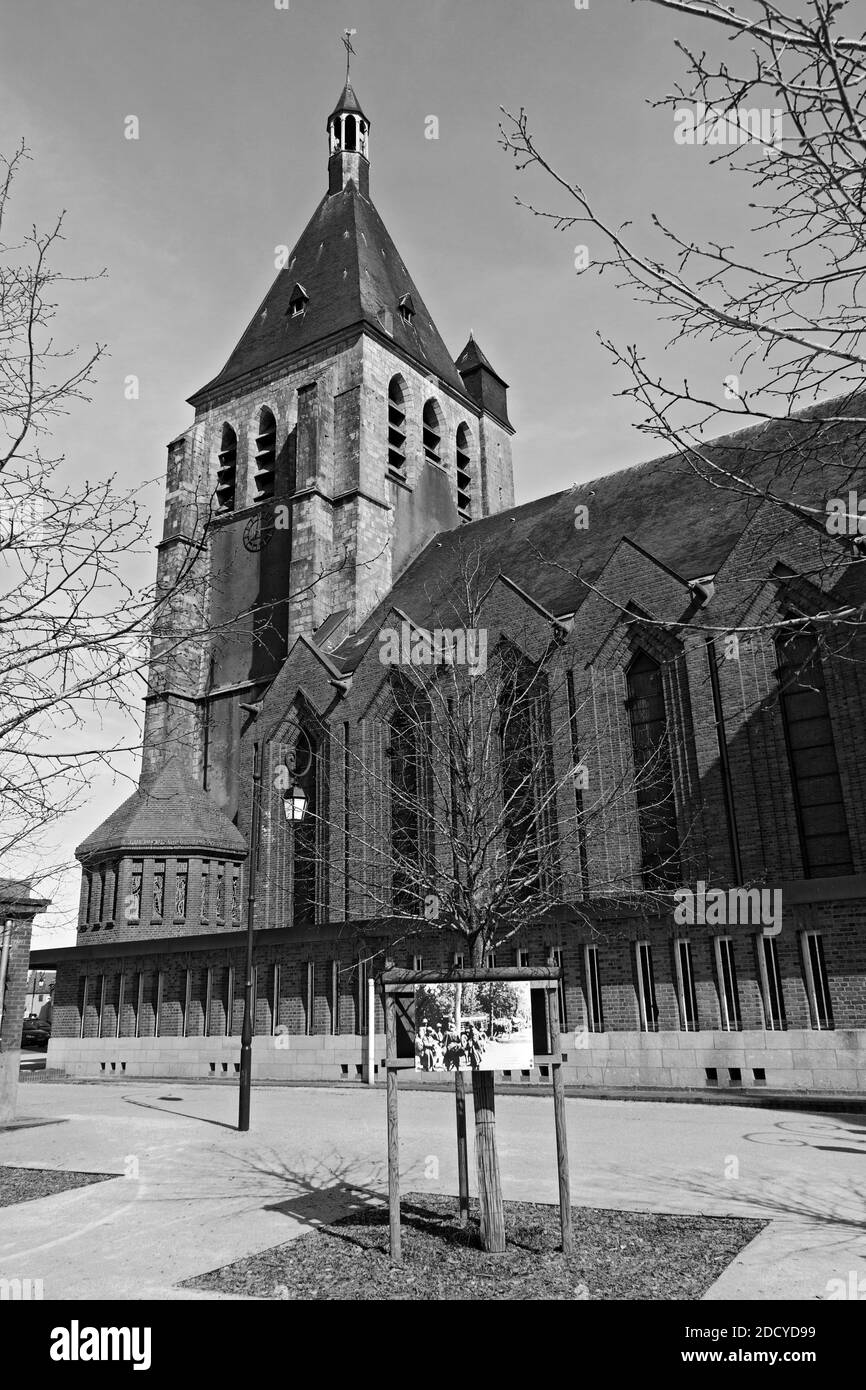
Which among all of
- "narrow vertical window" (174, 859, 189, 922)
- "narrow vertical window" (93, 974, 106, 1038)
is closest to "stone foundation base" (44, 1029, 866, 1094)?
"narrow vertical window" (93, 974, 106, 1038)

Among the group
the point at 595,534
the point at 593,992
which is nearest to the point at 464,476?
the point at 595,534

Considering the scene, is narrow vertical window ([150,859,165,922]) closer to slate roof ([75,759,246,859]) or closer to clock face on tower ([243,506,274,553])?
slate roof ([75,759,246,859])

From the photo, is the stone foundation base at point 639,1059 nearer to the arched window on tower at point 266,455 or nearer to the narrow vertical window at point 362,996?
the narrow vertical window at point 362,996

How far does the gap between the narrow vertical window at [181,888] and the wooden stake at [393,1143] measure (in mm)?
24783

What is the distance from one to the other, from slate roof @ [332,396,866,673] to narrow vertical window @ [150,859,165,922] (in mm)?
8574

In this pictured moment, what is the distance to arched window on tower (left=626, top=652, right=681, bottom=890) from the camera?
2131cm

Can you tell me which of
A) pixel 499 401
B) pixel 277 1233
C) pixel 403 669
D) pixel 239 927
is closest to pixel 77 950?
pixel 239 927

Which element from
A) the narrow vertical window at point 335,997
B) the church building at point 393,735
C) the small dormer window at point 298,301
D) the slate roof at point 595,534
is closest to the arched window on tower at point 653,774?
the church building at point 393,735

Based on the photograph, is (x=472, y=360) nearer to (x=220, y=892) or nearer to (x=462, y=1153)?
(x=220, y=892)

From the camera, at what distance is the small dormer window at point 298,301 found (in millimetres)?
42125

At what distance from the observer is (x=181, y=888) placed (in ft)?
101
